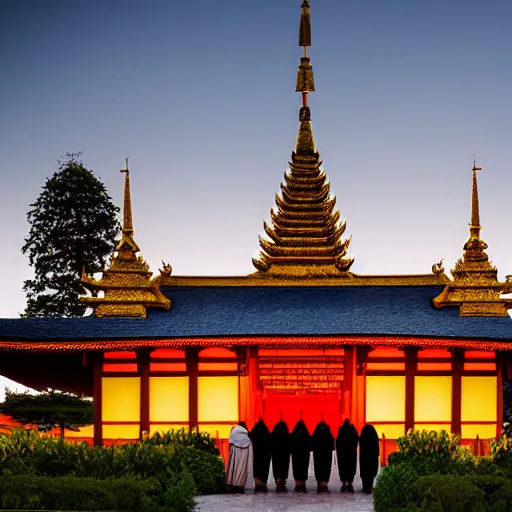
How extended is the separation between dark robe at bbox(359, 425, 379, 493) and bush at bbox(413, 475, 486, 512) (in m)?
3.94

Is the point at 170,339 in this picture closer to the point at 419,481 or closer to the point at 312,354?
the point at 312,354

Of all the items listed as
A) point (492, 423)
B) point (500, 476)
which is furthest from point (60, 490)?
point (492, 423)

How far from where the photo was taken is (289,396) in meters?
30.0

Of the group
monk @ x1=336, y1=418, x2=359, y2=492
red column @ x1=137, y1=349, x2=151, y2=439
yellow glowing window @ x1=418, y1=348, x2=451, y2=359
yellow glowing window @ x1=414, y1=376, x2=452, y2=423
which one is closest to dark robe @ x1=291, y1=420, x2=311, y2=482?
monk @ x1=336, y1=418, x2=359, y2=492

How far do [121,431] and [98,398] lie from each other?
1.13 meters

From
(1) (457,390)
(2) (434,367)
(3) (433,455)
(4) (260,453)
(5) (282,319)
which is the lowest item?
(4) (260,453)

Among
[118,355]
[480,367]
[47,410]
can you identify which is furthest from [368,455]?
[47,410]

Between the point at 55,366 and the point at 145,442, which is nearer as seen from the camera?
the point at 145,442

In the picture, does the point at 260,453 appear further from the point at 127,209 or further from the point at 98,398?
the point at 127,209

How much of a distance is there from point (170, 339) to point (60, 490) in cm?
1061

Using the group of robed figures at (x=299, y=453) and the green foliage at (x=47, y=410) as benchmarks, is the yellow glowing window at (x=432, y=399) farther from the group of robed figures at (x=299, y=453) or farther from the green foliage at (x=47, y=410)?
the green foliage at (x=47, y=410)

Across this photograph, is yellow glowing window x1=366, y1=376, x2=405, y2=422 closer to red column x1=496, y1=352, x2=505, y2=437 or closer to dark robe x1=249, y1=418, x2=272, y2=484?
red column x1=496, y1=352, x2=505, y2=437

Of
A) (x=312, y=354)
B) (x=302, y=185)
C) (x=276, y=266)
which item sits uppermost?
(x=302, y=185)

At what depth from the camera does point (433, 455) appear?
68.3 feet
